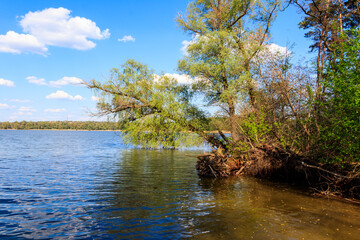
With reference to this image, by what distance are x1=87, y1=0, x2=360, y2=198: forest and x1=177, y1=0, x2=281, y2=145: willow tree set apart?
0.09 meters

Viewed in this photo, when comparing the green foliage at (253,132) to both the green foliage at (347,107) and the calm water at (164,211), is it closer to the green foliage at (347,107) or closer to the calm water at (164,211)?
the calm water at (164,211)

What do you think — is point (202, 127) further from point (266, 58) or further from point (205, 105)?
point (266, 58)

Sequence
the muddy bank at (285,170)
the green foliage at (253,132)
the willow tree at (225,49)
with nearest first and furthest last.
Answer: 1. the muddy bank at (285,170)
2. the green foliage at (253,132)
3. the willow tree at (225,49)

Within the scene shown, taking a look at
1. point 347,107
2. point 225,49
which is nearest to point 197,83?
point 225,49

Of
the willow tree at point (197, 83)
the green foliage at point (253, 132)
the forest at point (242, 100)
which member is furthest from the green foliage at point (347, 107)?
the willow tree at point (197, 83)

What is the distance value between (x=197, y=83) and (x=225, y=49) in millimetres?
3984

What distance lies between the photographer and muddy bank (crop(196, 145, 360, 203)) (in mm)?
12301

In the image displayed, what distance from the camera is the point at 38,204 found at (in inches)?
426

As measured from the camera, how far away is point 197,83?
900 inches

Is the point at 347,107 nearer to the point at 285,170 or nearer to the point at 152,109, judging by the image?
the point at 285,170

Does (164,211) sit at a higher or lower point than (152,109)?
lower

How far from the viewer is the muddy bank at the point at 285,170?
12.3 metres

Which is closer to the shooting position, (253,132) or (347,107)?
(347,107)

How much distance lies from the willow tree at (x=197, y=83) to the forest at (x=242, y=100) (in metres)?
0.09
